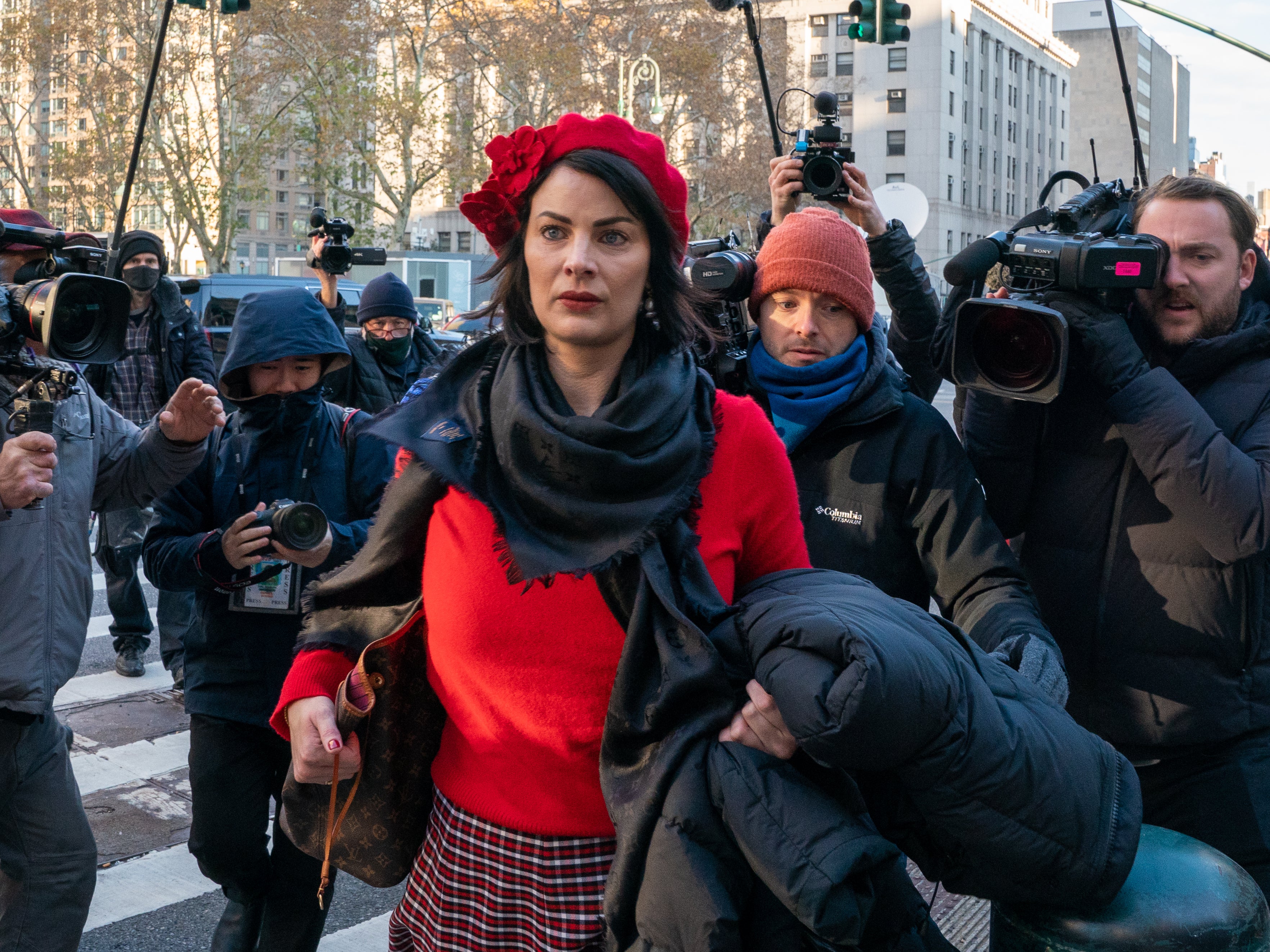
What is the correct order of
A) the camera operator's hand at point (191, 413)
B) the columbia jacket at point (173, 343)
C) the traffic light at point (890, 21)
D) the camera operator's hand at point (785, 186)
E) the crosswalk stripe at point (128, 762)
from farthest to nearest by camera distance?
the traffic light at point (890, 21) → the columbia jacket at point (173, 343) → the crosswalk stripe at point (128, 762) → the camera operator's hand at point (785, 186) → the camera operator's hand at point (191, 413)

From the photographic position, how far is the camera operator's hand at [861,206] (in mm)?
3178

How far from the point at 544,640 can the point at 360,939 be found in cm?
251

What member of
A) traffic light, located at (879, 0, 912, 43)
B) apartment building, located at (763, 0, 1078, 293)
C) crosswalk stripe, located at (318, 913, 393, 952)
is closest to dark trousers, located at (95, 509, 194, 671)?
crosswalk stripe, located at (318, 913, 393, 952)

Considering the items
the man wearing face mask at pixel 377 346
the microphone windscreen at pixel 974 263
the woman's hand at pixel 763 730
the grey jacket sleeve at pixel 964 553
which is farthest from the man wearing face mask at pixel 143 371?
the woman's hand at pixel 763 730

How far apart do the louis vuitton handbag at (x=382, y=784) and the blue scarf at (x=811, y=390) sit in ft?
3.49

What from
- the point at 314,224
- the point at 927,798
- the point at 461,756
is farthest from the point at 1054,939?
the point at 314,224

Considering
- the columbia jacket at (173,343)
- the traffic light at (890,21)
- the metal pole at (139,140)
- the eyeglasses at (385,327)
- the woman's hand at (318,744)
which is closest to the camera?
the woman's hand at (318,744)

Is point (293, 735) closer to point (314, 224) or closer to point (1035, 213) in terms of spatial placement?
Result: point (1035, 213)

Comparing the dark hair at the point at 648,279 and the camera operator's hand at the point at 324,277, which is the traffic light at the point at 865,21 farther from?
the dark hair at the point at 648,279

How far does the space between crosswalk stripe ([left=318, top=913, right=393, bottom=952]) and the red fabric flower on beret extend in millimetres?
2620

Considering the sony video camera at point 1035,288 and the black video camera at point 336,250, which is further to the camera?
the black video camera at point 336,250

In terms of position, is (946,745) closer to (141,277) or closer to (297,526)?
(297,526)

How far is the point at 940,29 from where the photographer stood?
64.5 metres

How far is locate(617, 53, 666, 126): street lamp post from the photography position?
26266 mm
